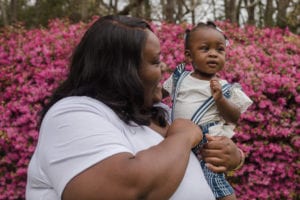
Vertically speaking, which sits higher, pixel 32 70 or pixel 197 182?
pixel 197 182

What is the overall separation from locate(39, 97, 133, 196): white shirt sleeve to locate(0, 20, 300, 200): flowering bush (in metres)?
2.91

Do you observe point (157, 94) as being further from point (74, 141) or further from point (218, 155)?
point (74, 141)

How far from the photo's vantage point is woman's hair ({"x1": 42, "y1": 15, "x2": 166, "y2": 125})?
142cm

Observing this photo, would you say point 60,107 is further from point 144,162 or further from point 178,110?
point 178,110

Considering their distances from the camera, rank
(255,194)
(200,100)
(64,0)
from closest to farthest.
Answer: (200,100) < (255,194) < (64,0)

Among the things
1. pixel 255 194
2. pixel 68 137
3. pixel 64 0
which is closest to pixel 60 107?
pixel 68 137

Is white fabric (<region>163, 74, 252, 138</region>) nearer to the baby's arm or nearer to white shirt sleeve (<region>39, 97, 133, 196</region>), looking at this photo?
the baby's arm

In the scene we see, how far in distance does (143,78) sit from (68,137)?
1.20ft

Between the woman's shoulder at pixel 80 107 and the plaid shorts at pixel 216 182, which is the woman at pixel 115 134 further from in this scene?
the plaid shorts at pixel 216 182

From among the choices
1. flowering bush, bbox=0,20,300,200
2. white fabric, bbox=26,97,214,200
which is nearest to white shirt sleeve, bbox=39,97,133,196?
white fabric, bbox=26,97,214,200

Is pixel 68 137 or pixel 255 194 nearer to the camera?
pixel 68 137

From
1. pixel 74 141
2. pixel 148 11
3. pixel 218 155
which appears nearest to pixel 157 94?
pixel 218 155

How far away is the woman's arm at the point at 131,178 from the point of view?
3.79 ft

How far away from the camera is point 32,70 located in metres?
4.58
